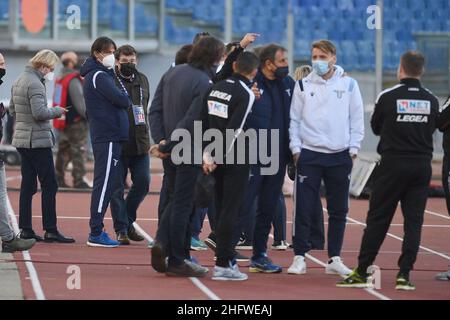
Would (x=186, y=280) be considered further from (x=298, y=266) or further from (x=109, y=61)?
(x=109, y=61)

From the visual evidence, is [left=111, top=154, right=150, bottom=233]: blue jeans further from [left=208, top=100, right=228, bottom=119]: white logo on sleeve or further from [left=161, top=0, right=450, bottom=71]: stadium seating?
[left=161, top=0, right=450, bottom=71]: stadium seating

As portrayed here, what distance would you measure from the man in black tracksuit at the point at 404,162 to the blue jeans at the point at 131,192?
3.66 metres

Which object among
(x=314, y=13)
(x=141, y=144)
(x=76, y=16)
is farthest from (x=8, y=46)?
(x=141, y=144)

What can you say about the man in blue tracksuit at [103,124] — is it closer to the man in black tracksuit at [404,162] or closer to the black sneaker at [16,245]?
the black sneaker at [16,245]

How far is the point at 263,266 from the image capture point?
38.7 ft

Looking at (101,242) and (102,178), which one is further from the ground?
(102,178)

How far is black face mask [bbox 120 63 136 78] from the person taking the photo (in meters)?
14.0

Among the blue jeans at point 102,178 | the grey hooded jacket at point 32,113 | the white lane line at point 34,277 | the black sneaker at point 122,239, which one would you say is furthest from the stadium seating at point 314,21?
the white lane line at point 34,277

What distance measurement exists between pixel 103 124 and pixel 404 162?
3852 mm

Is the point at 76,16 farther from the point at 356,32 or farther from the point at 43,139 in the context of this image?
the point at 43,139

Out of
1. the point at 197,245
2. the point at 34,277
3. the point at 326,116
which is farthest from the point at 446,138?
the point at 34,277

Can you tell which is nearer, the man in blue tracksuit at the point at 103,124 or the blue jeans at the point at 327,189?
the blue jeans at the point at 327,189

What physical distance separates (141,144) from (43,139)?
110cm

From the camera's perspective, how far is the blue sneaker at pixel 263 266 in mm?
11781
